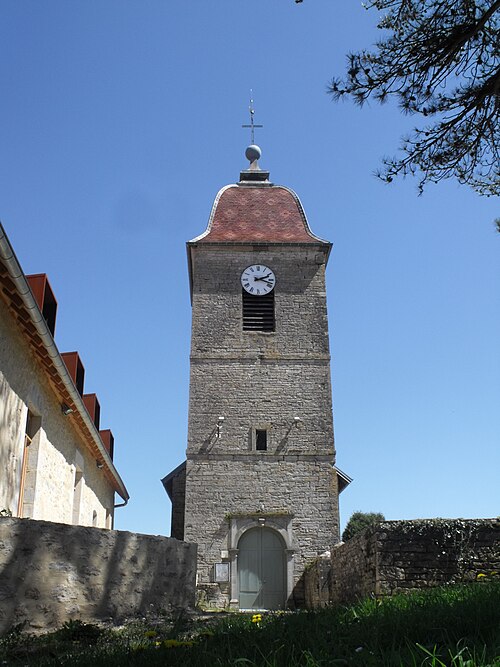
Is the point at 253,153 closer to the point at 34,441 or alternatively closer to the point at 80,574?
the point at 34,441

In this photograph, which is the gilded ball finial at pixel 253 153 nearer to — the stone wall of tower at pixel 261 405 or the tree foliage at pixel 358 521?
the stone wall of tower at pixel 261 405

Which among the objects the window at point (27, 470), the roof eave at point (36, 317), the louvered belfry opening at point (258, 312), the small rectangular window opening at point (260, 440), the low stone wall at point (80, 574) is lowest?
the low stone wall at point (80, 574)

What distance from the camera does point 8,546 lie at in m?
5.53

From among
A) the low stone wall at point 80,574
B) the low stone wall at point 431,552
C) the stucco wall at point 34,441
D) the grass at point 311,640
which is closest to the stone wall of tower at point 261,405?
the stucco wall at point 34,441

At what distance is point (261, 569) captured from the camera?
61.1 ft

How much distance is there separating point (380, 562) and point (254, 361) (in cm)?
1214

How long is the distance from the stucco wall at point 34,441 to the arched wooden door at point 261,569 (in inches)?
232

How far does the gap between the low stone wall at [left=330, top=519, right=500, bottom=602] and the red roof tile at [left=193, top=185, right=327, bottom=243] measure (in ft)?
46.8

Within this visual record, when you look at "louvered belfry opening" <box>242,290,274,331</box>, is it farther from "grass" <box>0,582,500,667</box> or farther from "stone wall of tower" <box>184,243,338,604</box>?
"grass" <box>0,582,500,667</box>

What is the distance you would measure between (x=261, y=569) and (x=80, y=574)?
44.0 ft

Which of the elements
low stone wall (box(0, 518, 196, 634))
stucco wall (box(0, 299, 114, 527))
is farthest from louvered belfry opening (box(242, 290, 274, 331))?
low stone wall (box(0, 518, 196, 634))

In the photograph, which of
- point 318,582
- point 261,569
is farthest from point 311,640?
point 261,569

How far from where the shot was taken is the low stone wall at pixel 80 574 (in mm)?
5523

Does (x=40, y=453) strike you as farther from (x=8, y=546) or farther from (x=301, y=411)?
(x=301, y=411)
